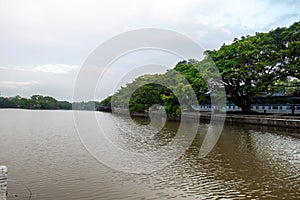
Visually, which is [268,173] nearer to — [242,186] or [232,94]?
[242,186]

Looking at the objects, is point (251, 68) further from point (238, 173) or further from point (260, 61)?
point (238, 173)

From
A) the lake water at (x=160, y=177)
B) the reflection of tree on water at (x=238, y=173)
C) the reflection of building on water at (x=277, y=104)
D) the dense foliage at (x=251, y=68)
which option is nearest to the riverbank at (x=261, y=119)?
the dense foliage at (x=251, y=68)

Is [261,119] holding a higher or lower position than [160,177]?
higher

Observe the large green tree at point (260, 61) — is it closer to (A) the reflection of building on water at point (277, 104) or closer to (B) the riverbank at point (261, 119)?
(B) the riverbank at point (261, 119)

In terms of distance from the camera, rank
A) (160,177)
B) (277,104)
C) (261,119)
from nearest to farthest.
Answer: (160,177)
(261,119)
(277,104)

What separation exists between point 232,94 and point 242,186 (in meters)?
25.9

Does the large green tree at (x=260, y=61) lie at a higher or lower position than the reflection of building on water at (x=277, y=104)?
higher

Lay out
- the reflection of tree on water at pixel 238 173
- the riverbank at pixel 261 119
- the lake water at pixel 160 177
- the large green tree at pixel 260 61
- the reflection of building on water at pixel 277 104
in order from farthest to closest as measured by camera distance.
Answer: the reflection of building on water at pixel 277 104 < the large green tree at pixel 260 61 < the riverbank at pixel 261 119 < the reflection of tree on water at pixel 238 173 < the lake water at pixel 160 177

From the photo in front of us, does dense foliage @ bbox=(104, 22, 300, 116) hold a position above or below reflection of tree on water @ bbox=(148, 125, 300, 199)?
above

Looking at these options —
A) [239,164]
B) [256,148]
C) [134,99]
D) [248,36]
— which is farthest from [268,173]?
[134,99]

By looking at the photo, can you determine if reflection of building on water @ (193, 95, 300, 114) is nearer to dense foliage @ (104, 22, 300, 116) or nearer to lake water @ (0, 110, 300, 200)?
dense foliage @ (104, 22, 300, 116)

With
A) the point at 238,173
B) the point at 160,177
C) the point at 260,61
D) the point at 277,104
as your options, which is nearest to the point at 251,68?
the point at 260,61

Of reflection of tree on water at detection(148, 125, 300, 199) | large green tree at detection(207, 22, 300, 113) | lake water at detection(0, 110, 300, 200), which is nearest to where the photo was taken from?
lake water at detection(0, 110, 300, 200)

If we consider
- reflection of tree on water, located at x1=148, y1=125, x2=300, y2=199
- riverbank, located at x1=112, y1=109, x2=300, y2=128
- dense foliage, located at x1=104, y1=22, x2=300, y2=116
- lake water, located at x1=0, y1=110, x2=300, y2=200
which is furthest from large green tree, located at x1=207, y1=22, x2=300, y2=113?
lake water, located at x1=0, y1=110, x2=300, y2=200
